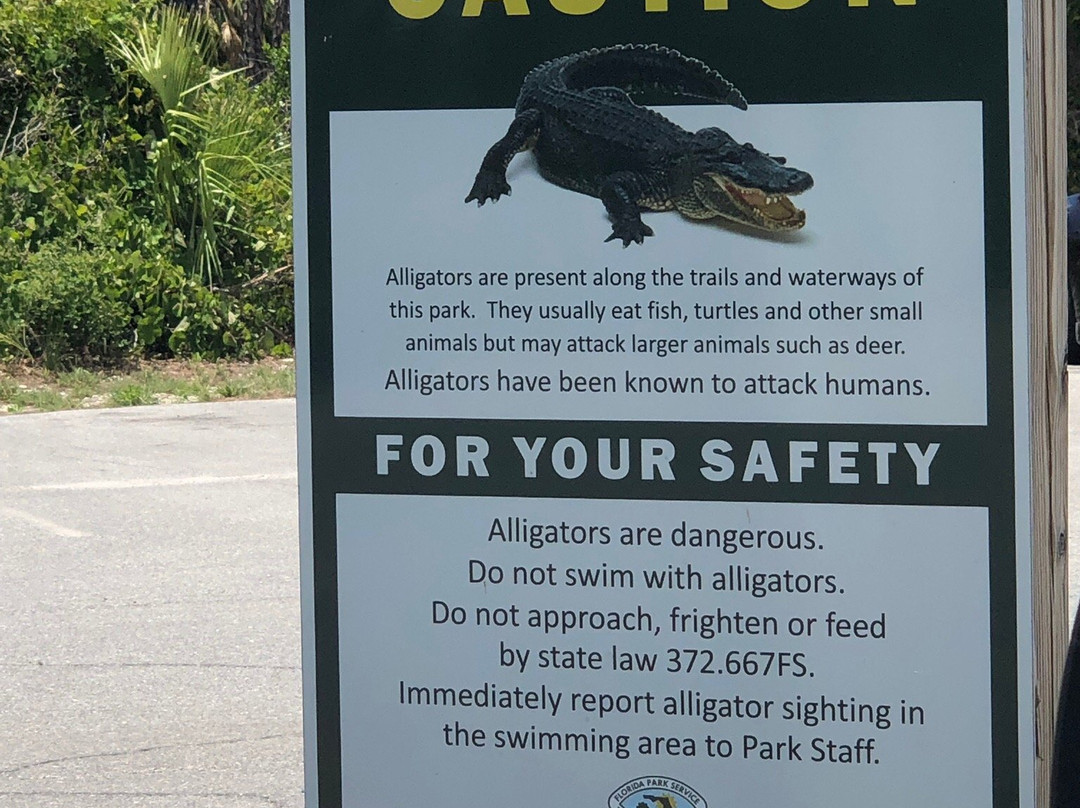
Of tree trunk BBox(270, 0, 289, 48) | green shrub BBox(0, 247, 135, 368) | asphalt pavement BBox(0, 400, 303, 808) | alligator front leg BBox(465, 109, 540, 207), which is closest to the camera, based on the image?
alligator front leg BBox(465, 109, 540, 207)

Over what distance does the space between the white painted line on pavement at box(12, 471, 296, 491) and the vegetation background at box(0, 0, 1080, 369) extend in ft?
16.3

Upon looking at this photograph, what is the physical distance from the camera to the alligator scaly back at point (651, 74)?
6.79 ft

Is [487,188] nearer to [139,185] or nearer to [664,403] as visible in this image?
[664,403]

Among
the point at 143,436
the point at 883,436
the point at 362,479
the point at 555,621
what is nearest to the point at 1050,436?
the point at 883,436

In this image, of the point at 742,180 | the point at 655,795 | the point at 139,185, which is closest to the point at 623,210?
the point at 742,180

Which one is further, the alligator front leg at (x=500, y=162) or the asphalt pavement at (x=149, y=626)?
the asphalt pavement at (x=149, y=626)

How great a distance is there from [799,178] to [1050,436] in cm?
51

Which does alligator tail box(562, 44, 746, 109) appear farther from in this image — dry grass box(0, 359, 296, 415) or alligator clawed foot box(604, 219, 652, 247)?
dry grass box(0, 359, 296, 415)

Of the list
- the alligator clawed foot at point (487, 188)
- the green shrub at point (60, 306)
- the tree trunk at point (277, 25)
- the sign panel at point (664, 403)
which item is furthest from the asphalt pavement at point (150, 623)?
the tree trunk at point (277, 25)

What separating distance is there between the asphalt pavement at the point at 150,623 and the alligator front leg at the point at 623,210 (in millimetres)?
2431

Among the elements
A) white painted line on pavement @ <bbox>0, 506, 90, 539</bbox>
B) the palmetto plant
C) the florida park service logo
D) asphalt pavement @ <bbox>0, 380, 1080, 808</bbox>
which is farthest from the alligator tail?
the palmetto plant

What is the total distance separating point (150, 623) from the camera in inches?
230

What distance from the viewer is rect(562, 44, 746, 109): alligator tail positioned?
2068 mm

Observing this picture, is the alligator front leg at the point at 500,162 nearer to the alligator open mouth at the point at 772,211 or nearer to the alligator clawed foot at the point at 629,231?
the alligator clawed foot at the point at 629,231
